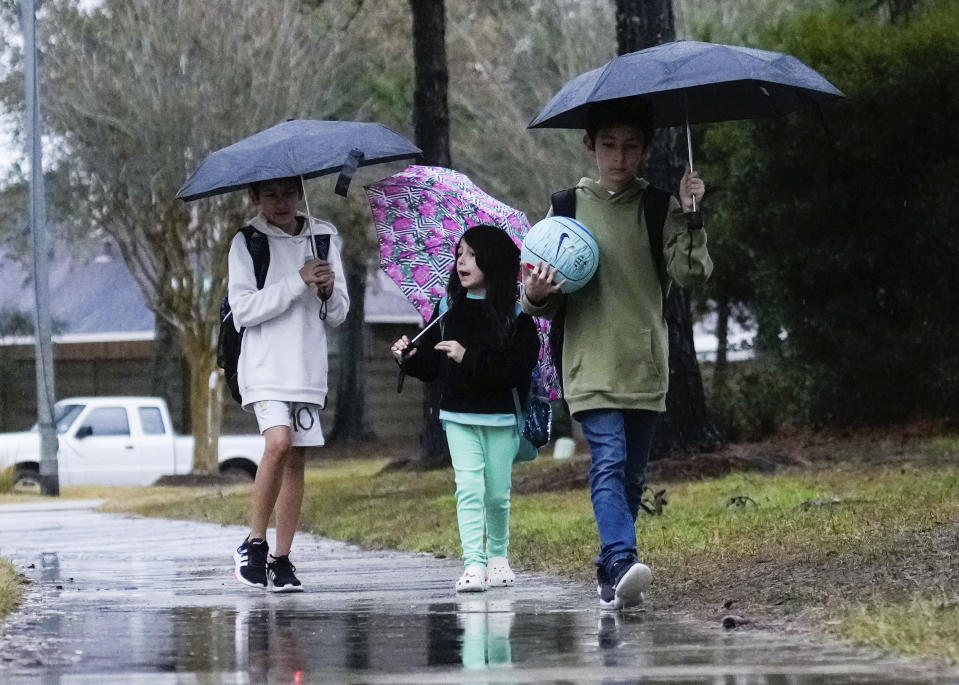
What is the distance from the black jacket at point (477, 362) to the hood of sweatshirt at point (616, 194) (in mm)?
861

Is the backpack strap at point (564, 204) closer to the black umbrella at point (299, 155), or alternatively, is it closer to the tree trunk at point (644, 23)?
the black umbrella at point (299, 155)

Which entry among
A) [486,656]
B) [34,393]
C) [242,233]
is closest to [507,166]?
[34,393]

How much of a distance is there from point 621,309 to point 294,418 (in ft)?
6.09

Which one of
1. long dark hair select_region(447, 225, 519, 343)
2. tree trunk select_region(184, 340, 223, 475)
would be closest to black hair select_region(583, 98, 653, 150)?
long dark hair select_region(447, 225, 519, 343)

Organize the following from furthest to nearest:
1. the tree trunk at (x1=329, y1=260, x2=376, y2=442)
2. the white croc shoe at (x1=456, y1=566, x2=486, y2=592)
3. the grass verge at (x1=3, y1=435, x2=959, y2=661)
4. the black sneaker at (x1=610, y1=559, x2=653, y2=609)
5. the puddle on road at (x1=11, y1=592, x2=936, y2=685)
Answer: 1. the tree trunk at (x1=329, y1=260, x2=376, y2=442)
2. the white croc shoe at (x1=456, y1=566, x2=486, y2=592)
3. the black sneaker at (x1=610, y1=559, x2=653, y2=609)
4. the grass verge at (x1=3, y1=435, x2=959, y2=661)
5. the puddle on road at (x1=11, y1=592, x2=936, y2=685)

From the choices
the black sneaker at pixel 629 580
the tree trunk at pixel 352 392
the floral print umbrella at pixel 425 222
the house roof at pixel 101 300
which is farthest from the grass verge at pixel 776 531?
the house roof at pixel 101 300

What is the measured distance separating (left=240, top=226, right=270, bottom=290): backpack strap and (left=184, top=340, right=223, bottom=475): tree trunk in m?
18.7

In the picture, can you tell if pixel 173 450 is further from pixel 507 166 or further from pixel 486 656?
pixel 486 656

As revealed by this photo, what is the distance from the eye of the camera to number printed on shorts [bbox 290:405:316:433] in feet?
26.7

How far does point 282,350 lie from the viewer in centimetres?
811

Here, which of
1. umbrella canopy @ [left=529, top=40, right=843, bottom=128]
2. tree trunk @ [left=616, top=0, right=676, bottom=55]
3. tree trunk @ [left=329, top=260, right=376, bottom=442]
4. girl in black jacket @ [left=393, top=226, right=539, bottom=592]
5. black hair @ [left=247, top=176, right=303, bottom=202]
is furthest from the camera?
tree trunk @ [left=329, top=260, right=376, bottom=442]

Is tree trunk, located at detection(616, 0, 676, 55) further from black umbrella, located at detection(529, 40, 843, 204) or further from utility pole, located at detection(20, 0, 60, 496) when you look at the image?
utility pole, located at detection(20, 0, 60, 496)

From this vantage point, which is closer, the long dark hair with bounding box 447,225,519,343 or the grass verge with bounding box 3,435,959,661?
the grass verge with bounding box 3,435,959,661

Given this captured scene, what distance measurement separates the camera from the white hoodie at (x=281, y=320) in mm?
8055
